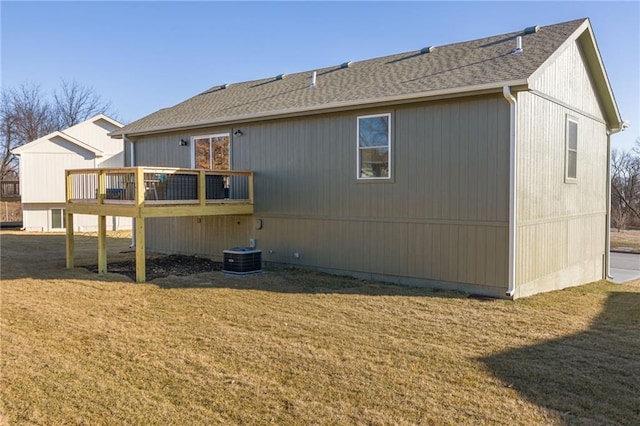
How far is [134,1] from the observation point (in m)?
13.1

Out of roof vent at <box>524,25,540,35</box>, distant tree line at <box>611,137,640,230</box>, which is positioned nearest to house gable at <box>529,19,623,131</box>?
roof vent at <box>524,25,540,35</box>

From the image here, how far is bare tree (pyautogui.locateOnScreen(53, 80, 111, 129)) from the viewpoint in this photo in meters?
38.2

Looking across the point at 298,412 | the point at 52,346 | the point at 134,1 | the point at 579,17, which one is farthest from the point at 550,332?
the point at 134,1

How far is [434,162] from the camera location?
809 centimetres

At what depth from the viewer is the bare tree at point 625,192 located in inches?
1105

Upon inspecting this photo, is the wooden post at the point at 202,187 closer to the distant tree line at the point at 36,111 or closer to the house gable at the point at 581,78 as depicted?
the house gable at the point at 581,78

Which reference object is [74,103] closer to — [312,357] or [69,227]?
[69,227]

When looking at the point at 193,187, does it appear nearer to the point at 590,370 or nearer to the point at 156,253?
the point at 156,253

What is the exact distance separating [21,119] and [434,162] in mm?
36234

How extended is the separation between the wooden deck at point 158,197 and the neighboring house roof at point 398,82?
1.49 meters

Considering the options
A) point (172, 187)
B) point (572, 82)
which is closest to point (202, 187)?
point (172, 187)

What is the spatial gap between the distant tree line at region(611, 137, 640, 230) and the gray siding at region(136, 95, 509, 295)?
23.0 metres

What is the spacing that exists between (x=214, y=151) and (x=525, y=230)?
23.0 feet

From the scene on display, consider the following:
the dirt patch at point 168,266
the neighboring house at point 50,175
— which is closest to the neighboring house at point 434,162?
the dirt patch at point 168,266
